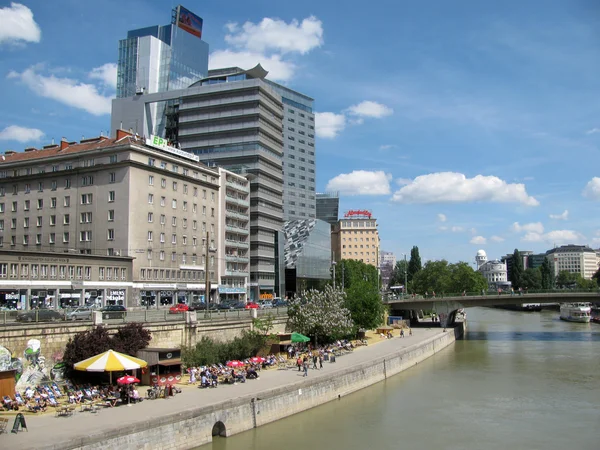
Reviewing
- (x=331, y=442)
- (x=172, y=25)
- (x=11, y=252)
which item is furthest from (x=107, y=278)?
(x=172, y=25)

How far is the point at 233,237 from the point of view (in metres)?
94.6

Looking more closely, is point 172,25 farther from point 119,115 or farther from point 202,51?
point 119,115

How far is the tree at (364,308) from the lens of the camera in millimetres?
67312

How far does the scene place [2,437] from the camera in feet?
71.8

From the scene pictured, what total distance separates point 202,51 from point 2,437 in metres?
154

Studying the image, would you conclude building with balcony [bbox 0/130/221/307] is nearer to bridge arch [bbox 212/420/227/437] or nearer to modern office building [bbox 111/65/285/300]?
modern office building [bbox 111/65/285/300]

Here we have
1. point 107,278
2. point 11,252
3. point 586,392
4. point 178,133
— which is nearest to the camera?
point 586,392

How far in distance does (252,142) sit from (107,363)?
272 ft

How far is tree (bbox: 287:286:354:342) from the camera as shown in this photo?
5484 cm

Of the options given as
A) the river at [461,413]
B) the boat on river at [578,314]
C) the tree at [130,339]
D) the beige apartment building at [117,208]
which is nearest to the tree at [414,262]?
the boat on river at [578,314]

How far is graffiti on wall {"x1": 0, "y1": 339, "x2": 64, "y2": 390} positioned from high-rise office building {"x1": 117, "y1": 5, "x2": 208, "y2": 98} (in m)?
124

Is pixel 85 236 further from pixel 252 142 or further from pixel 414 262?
pixel 414 262

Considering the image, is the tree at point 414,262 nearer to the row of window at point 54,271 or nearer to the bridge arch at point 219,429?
the row of window at point 54,271

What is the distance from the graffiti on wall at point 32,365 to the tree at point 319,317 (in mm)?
27135
